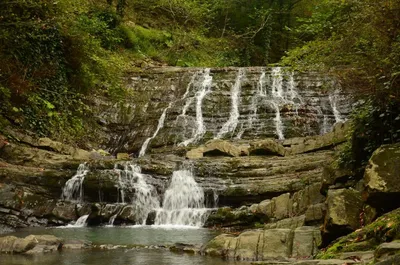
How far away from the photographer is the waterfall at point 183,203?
13164 mm

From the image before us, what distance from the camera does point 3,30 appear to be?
507 inches

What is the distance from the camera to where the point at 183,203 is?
13984mm

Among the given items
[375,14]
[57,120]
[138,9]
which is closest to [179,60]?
[138,9]

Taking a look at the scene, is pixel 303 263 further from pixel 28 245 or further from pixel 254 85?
pixel 254 85

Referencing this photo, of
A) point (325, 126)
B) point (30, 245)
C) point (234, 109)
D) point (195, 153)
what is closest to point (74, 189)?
point (195, 153)

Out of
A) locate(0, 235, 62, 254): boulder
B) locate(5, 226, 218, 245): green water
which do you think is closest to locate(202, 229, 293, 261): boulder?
locate(5, 226, 218, 245): green water

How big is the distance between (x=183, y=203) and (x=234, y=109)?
8.74 meters

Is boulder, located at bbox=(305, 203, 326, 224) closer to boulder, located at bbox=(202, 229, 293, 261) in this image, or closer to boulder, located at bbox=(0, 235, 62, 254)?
boulder, located at bbox=(202, 229, 293, 261)

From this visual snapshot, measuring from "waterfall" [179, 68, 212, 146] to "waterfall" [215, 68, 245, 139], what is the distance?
3.03 ft

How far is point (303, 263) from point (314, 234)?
3.38 meters

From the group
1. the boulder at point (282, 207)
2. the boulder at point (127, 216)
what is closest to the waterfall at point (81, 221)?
the boulder at point (127, 216)

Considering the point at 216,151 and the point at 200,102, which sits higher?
the point at 200,102

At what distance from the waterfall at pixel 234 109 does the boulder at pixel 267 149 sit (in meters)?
4.13

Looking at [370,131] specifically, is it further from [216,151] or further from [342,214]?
[216,151]
